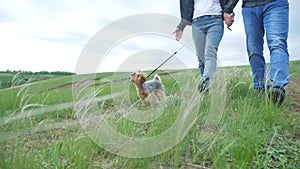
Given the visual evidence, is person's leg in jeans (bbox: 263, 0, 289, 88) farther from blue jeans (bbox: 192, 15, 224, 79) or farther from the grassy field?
blue jeans (bbox: 192, 15, 224, 79)

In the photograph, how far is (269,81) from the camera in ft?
9.18

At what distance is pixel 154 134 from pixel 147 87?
1263 millimetres

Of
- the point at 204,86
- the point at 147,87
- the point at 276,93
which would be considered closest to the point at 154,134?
the point at 204,86

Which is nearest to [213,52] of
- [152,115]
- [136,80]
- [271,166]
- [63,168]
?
[136,80]

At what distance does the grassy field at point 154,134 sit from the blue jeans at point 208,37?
0.41m

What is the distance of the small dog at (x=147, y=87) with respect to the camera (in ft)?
8.98

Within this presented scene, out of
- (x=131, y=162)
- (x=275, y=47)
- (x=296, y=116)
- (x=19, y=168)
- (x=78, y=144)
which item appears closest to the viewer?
(x=19, y=168)

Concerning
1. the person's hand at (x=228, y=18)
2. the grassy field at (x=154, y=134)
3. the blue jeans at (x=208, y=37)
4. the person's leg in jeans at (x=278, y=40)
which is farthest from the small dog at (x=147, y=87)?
the person's leg in jeans at (x=278, y=40)

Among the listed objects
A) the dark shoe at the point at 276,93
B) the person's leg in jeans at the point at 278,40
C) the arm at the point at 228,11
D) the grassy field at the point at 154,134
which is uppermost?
the arm at the point at 228,11

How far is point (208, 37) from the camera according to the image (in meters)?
2.97

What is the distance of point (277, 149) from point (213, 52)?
1357mm

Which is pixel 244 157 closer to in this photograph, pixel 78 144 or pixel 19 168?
pixel 78 144

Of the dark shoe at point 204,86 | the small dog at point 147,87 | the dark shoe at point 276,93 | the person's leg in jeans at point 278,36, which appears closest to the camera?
the dark shoe at point 204,86

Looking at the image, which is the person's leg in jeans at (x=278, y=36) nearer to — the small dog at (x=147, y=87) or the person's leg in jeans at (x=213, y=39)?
the person's leg in jeans at (x=213, y=39)
